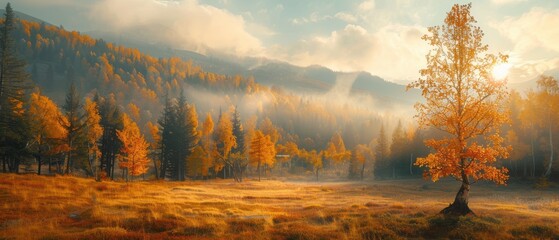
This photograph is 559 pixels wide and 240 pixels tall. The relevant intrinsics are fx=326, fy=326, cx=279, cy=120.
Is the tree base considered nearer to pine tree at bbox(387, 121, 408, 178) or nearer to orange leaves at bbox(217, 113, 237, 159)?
orange leaves at bbox(217, 113, 237, 159)

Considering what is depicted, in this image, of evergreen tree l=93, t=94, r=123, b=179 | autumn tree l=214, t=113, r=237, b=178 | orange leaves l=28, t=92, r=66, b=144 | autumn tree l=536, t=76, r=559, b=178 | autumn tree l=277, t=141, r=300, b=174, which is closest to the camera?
orange leaves l=28, t=92, r=66, b=144

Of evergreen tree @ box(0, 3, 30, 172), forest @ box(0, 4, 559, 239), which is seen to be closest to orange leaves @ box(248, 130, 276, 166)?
forest @ box(0, 4, 559, 239)

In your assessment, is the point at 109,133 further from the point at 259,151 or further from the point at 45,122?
the point at 259,151

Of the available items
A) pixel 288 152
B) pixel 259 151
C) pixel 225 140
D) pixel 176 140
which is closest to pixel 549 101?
pixel 259 151

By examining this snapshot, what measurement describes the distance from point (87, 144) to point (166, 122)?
16.2 meters

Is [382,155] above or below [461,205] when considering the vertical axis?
above

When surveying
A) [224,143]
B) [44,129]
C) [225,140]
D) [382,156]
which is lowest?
[382,156]

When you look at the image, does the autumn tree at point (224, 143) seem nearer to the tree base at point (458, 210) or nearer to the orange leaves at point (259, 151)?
the orange leaves at point (259, 151)

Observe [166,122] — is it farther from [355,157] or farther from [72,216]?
[355,157]

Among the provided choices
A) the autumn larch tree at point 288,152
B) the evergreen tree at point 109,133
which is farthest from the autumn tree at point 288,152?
the evergreen tree at point 109,133

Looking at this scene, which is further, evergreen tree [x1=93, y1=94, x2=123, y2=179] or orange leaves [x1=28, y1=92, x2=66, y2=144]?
evergreen tree [x1=93, y1=94, x2=123, y2=179]

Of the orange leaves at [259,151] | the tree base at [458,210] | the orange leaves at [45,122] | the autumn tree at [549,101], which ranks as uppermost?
the autumn tree at [549,101]

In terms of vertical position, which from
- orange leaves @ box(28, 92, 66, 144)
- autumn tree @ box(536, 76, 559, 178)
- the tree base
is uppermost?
autumn tree @ box(536, 76, 559, 178)

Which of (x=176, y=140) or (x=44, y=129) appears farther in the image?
(x=176, y=140)
